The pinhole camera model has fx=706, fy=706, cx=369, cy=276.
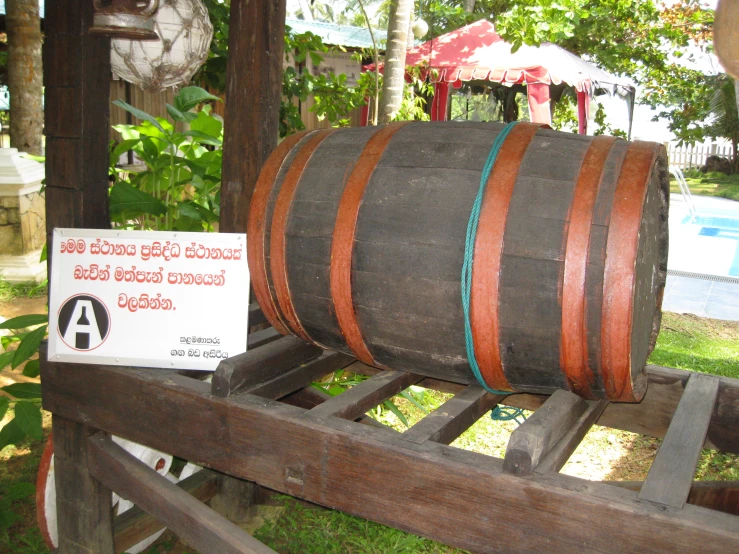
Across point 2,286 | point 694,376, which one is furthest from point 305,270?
point 2,286

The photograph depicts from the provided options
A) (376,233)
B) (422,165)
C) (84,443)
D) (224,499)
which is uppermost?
(422,165)

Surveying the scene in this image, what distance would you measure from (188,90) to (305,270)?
5.17 feet

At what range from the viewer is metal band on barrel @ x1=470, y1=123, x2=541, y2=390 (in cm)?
137

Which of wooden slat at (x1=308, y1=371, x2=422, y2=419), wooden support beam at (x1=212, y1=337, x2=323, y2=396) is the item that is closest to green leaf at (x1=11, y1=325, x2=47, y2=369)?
wooden support beam at (x1=212, y1=337, x2=323, y2=396)

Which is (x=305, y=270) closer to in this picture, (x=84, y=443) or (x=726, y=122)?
(x=84, y=443)

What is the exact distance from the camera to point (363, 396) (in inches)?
62.9

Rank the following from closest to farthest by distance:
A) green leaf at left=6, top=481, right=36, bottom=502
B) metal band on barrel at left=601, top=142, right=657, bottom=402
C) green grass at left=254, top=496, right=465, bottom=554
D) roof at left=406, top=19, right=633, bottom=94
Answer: metal band on barrel at left=601, top=142, right=657, bottom=402, green grass at left=254, top=496, right=465, bottom=554, green leaf at left=6, top=481, right=36, bottom=502, roof at left=406, top=19, right=633, bottom=94

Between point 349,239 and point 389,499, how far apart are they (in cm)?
54

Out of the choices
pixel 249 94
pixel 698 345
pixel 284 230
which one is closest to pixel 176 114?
pixel 249 94

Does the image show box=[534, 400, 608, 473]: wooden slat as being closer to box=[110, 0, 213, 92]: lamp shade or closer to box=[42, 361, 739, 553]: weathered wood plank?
box=[42, 361, 739, 553]: weathered wood plank

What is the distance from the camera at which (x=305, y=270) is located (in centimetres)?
162

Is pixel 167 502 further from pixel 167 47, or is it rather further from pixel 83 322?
pixel 167 47

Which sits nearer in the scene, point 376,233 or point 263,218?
point 376,233

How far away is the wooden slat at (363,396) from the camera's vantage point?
1521 millimetres
